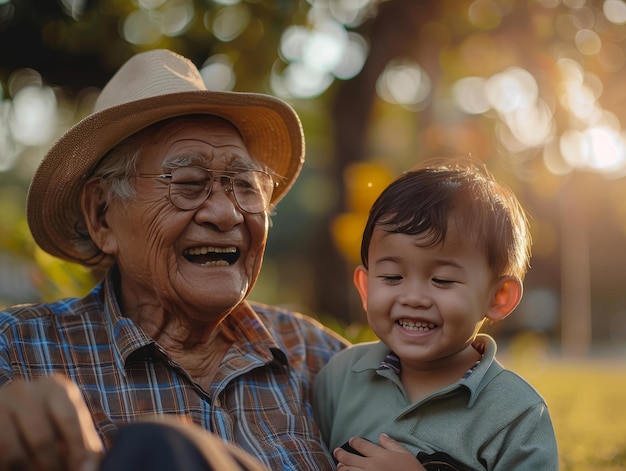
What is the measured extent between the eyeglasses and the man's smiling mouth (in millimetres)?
151

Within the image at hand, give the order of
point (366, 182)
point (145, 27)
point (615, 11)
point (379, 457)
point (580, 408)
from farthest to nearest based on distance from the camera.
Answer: point (580, 408)
point (615, 11)
point (145, 27)
point (366, 182)
point (379, 457)

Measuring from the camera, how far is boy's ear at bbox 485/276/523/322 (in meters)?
2.75

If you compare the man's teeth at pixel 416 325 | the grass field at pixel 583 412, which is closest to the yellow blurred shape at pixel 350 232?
the grass field at pixel 583 412

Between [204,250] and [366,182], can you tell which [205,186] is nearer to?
[204,250]

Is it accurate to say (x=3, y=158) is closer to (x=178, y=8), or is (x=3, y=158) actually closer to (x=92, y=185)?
A: (x=178, y=8)

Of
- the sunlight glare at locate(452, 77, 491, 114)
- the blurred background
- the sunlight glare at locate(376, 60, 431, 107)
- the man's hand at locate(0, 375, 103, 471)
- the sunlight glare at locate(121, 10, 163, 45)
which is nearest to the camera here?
the man's hand at locate(0, 375, 103, 471)

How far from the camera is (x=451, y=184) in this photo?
2.69 meters

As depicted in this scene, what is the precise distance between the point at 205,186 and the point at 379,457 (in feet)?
3.67

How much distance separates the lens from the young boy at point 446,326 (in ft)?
8.33

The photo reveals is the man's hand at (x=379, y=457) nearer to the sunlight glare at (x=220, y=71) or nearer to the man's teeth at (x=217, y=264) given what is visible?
the man's teeth at (x=217, y=264)

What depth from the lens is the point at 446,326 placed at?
2611mm

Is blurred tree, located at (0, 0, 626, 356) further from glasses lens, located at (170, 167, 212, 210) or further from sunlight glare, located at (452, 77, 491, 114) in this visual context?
glasses lens, located at (170, 167, 212, 210)

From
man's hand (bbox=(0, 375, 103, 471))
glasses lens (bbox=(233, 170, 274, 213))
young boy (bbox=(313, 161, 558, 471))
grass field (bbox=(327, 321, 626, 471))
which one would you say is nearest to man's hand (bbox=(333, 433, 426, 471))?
young boy (bbox=(313, 161, 558, 471))

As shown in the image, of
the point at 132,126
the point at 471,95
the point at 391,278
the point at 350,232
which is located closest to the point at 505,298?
the point at 391,278
